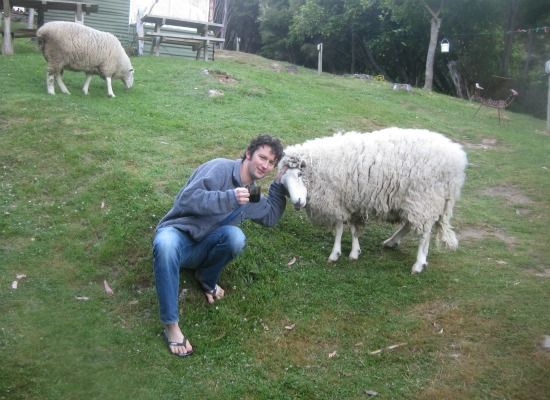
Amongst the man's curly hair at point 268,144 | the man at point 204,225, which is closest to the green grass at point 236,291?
the man at point 204,225

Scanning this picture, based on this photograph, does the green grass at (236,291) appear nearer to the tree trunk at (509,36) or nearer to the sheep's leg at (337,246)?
the sheep's leg at (337,246)

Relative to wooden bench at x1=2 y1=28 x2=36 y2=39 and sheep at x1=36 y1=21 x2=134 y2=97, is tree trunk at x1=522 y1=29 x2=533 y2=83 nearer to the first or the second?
sheep at x1=36 y1=21 x2=134 y2=97

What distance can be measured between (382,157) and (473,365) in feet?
7.57

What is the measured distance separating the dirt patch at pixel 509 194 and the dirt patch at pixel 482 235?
1.36 m

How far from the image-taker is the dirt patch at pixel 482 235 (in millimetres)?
6277

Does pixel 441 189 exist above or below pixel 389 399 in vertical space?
above

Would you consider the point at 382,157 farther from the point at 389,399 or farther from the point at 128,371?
the point at 128,371

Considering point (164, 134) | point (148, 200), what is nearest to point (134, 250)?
point (148, 200)

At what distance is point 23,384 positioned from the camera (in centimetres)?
349

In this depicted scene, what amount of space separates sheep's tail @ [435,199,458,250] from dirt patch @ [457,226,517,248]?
2.77 feet

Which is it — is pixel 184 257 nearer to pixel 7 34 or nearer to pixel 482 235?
pixel 482 235

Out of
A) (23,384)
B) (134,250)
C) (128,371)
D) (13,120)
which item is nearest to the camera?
(23,384)

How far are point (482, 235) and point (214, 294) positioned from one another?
11.7 feet

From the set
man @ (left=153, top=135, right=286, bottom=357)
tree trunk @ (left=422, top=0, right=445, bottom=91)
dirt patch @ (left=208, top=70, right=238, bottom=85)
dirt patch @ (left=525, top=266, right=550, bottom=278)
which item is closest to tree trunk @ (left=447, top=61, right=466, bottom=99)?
tree trunk @ (left=422, top=0, right=445, bottom=91)
